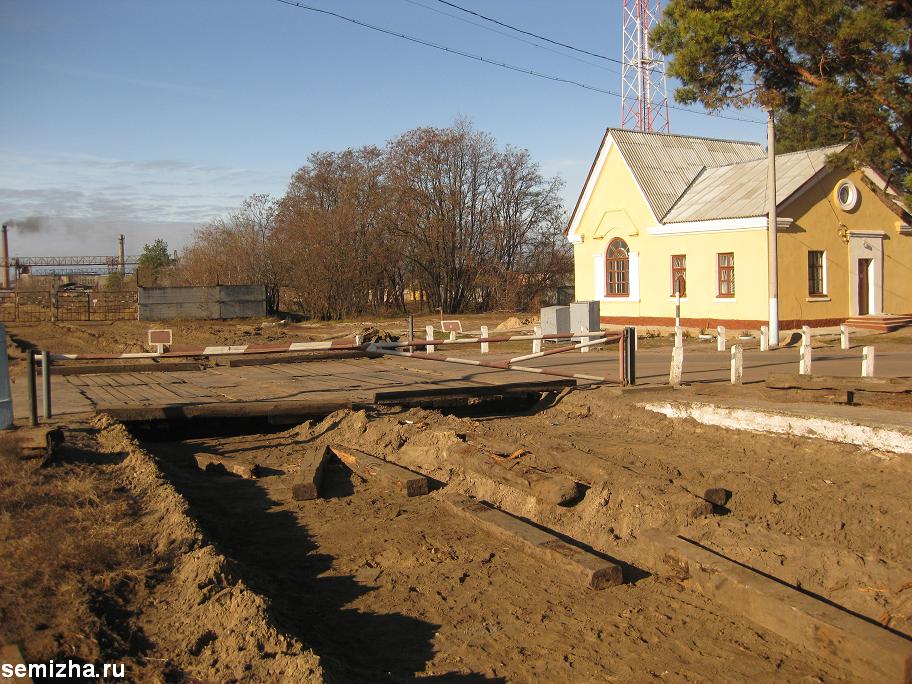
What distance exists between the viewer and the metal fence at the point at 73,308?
49562 mm

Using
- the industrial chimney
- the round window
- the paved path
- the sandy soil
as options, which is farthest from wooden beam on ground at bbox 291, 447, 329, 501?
the industrial chimney

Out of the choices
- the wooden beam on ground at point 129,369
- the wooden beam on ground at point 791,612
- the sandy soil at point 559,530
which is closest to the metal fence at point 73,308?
the wooden beam on ground at point 129,369

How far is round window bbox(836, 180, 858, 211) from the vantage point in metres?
28.7

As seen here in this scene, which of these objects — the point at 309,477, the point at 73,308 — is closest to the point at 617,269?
the point at 309,477

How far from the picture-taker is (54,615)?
447cm

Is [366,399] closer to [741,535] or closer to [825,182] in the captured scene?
[741,535]

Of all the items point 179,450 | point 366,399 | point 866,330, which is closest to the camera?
point 179,450

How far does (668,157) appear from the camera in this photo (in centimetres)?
3462

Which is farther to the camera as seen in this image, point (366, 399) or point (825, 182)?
point (825, 182)

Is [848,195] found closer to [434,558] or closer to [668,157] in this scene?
[668,157]

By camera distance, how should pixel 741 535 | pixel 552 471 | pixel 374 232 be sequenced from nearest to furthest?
pixel 741 535 < pixel 552 471 < pixel 374 232

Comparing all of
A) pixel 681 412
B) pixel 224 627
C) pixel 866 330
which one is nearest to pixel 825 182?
pixel 866 330

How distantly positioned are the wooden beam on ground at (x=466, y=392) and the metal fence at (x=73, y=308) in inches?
1607

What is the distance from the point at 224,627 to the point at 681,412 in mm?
7757
